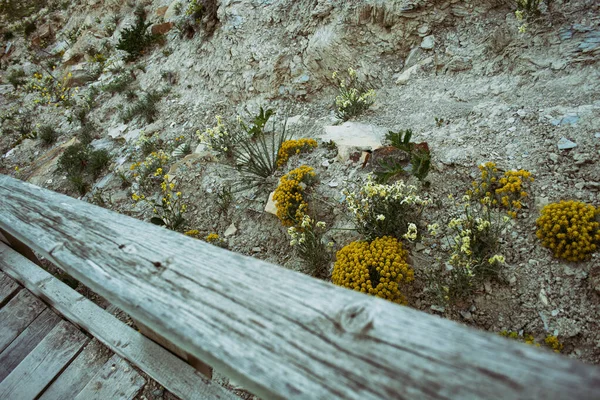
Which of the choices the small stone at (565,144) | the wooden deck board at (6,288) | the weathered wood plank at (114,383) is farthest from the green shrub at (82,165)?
the small stone at (565,144)

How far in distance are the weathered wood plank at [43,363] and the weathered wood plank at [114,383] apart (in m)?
0.31

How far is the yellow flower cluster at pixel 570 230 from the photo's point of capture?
2344 millimetres

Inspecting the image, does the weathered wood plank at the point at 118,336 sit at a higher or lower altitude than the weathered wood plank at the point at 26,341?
higher

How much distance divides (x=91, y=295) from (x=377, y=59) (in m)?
5.10

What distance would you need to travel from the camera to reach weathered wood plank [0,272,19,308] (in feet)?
9.30

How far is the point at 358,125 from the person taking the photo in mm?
4598

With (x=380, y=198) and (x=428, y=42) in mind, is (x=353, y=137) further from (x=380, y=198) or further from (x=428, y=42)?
(x=428, y=42)

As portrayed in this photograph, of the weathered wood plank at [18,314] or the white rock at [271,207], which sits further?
the white rock at [271,207]

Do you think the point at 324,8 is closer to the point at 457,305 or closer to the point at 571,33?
the point at 571,33

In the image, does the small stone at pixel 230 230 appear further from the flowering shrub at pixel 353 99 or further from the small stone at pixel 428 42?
the small stone at pixel 428 42

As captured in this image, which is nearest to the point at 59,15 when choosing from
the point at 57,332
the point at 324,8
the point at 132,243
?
the point at 324,8

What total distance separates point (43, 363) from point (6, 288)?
40.6 inches

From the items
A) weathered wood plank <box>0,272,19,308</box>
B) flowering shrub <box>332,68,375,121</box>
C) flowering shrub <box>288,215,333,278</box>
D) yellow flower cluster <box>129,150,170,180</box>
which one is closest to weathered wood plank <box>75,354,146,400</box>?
weathered wood plank <box>0,272,19,308</box>

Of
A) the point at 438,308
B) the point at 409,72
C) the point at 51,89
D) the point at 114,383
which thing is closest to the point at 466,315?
the point at 438,308
